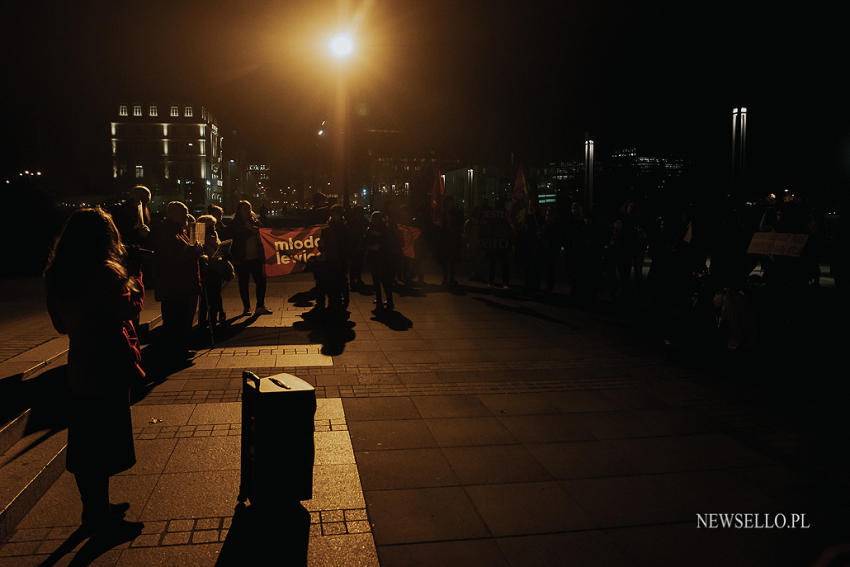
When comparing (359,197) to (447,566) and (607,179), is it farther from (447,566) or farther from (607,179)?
(447,566)

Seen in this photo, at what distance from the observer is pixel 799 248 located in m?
8.57

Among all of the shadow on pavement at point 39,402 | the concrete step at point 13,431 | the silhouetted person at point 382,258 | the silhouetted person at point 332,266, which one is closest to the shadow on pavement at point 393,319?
the silhouetted person at point 382,258

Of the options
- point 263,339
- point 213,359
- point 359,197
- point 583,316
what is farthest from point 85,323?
point 359,197

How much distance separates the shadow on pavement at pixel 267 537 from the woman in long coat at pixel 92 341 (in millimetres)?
600

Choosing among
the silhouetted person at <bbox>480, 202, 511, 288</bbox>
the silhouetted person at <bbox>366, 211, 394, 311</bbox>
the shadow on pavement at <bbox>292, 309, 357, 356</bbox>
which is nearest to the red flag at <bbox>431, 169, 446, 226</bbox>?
the silhouetted person at <bbox>480, 202, 511, 288</bbox>

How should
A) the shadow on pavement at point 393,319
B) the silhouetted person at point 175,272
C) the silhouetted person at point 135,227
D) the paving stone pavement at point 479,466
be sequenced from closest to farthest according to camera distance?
the paving stone pavement at point 479,466
the silhouetted person at point 175,272
the silhouetted person at point 135,227
the shadow on pavement at point 393,319

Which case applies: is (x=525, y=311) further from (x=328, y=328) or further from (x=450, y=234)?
(x=450, y=234)

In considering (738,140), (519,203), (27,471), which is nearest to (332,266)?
(27,471)

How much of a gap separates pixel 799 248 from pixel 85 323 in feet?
26.0

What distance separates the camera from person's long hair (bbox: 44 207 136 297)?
3902 mm

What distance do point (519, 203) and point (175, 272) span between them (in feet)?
35.6

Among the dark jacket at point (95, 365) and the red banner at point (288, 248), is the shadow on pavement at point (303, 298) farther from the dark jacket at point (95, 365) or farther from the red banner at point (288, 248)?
the dark jacket at point (95, 365)

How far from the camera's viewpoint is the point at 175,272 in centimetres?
816

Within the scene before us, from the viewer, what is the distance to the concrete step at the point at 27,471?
410cm
